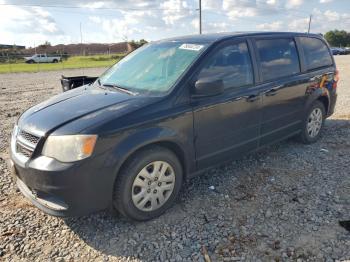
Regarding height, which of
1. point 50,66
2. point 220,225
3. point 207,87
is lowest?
point 220,225

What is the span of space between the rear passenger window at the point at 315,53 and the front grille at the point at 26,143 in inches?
160

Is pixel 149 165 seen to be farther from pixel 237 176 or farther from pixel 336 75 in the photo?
pixel 336 75

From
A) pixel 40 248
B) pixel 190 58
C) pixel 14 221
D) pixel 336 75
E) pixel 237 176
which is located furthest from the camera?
pixel 336 75

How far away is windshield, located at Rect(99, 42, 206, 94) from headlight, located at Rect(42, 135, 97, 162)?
98 cm

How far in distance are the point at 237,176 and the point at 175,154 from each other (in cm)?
126

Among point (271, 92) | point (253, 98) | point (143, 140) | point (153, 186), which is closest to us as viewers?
point (143, 140)

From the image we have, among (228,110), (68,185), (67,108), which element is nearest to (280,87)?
(228,110)

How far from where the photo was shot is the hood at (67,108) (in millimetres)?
3062

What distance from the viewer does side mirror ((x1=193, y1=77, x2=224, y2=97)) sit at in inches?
Result: 131

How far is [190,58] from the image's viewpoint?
3.68 m

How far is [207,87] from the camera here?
3.34 m

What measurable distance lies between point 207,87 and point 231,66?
0.74m

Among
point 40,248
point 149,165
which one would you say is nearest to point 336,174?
point 149,165

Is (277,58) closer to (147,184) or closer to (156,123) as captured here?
(156,123)
